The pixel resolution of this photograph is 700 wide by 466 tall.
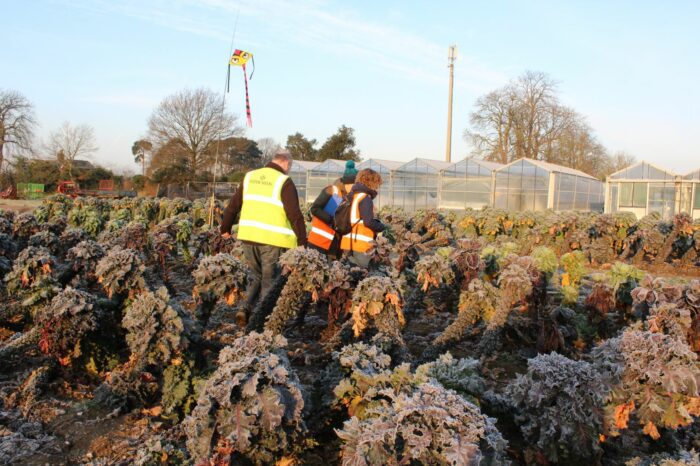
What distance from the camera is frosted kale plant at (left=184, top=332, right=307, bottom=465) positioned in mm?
2435

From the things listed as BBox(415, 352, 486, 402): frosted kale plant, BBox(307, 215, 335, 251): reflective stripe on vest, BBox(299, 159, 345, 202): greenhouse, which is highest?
BBox(299, 159, 345, 202): greenhouse

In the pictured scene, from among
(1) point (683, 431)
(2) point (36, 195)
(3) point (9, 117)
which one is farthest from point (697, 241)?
(3) point (9, 117)

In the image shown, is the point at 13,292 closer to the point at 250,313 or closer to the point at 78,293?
the point at 78,293

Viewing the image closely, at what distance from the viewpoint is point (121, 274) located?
4.29 metres

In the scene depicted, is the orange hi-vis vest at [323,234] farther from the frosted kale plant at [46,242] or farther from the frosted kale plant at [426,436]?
the frosted kale plant at [46,242]

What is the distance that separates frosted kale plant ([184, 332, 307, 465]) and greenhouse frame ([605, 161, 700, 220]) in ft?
90.9

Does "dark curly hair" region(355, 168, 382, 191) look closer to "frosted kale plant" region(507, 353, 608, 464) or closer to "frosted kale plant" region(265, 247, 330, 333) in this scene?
"frosted kale plant" region(265, 247, 330, 333)

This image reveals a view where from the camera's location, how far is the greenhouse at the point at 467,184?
26.3 m

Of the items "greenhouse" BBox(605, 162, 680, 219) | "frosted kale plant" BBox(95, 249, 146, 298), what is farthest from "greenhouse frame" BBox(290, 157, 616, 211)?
"frosted kale plant" BBox(95, 249, 146, 298)

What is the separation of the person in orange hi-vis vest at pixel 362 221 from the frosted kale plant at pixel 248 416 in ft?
8.93

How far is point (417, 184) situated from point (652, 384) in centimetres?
2616

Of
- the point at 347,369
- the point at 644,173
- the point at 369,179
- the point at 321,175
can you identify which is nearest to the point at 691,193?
the point at 644,173

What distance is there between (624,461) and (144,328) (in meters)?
3.09

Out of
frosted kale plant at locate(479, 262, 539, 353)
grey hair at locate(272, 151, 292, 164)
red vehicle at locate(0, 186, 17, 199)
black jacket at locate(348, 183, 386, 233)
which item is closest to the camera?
frosted kale plant at locate(479, 262, 539, 353)
